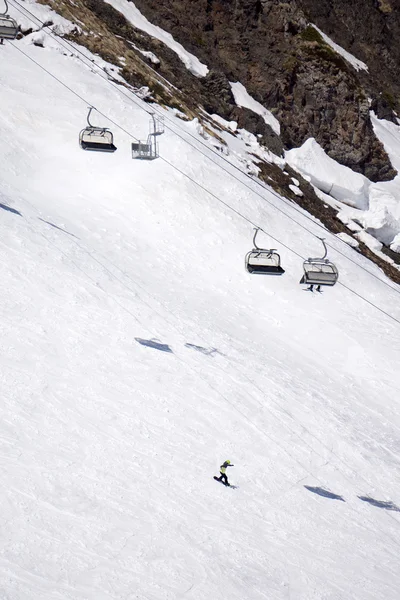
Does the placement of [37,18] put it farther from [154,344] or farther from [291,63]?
[154,344]

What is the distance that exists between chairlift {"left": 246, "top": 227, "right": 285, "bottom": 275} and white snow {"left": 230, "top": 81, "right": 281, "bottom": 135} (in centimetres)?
3533

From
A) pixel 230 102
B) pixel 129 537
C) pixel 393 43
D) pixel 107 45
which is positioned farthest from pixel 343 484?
pixel 393 43

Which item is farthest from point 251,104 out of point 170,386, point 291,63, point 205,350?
point 170,386

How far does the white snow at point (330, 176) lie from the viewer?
186 feet

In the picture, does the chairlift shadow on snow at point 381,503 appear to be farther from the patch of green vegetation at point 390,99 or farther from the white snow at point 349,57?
the patch of green vegetation at point 390,99

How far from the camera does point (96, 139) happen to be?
33812 millimetres

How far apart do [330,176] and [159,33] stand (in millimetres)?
18330

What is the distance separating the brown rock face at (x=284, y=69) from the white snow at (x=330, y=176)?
289 centimetres

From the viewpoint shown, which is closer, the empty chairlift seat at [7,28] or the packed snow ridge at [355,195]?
the empty chairlift seat at [7,28]

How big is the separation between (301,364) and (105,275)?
850 centimetres

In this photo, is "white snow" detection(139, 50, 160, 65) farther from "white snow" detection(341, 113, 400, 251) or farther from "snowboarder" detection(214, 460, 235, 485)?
"snowboarder" detection(214, 460, 235, 485)

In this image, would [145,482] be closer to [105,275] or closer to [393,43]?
[105,275]

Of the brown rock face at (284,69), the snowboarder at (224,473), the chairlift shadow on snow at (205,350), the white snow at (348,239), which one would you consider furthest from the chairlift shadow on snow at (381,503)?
the brown rock face at (284,69)

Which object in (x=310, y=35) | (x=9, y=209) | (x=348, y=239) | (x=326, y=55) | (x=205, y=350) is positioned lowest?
(x=9, y=209)
